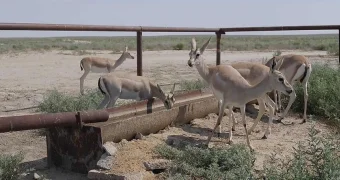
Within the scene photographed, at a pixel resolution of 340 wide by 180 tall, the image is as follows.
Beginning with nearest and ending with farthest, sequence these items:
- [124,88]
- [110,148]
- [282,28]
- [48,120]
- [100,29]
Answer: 1. [48,120]
2. [110,148]
3. [100,29]
4. [124,88]
5. [282,28]

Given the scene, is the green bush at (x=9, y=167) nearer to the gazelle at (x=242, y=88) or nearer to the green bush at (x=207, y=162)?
the green bush at (x=207, y=162)

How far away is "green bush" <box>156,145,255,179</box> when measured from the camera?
5.28 metres

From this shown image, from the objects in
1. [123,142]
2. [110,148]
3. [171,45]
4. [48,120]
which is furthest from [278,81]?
[171,45]

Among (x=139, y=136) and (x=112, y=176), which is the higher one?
(x=139, y=136)

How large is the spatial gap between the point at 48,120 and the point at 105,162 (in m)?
0.78

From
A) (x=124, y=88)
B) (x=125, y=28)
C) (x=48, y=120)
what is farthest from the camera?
(x=124, y=88)

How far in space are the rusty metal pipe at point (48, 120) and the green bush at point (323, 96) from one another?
4410mm

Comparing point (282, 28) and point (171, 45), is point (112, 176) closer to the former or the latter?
point (282, 28)

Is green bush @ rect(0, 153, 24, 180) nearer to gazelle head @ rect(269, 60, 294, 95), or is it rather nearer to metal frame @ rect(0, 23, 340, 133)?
metal frame @ rect(0, 23, 340, 133)

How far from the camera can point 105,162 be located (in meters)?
5.65

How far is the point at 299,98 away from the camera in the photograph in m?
9.98

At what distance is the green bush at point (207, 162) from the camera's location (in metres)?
5.28

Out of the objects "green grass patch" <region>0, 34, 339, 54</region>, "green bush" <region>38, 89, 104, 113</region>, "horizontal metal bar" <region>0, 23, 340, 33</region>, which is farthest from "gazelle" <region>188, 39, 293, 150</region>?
"green grass patch" <region>0, 34, 339, 54</region>

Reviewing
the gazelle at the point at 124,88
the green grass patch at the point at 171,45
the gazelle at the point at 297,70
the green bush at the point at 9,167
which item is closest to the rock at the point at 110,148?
the green bush at the point at 9,167
